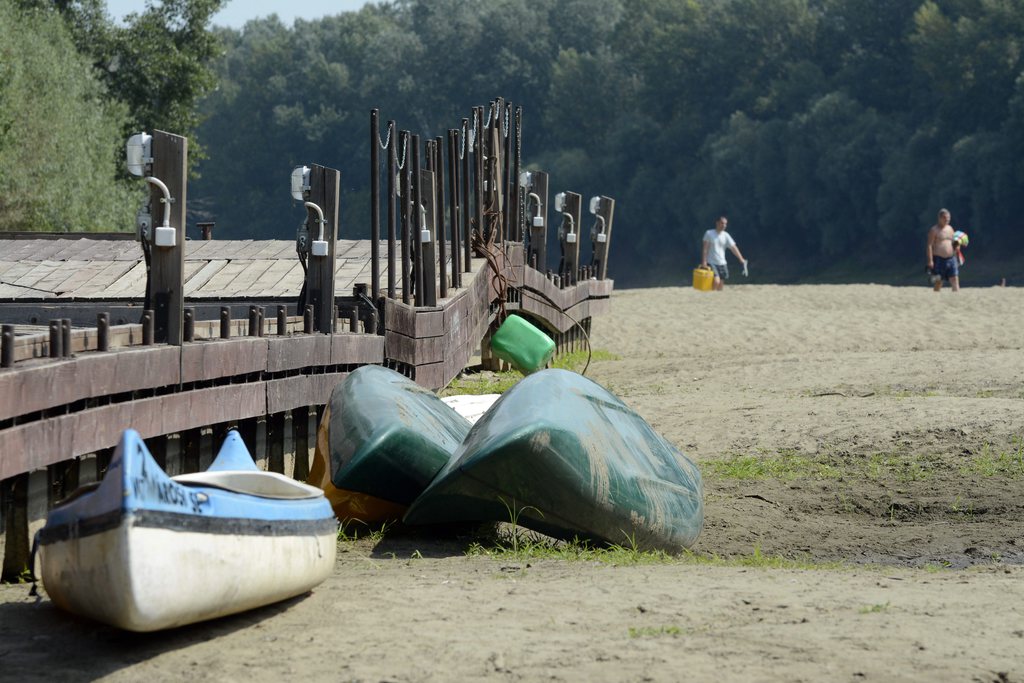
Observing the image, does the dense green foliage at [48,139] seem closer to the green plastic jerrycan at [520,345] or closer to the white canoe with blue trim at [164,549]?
the green plastic jerrycan at [520,345]

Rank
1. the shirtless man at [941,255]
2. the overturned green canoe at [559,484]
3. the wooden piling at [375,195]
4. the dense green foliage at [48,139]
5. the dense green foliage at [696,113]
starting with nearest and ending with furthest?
the overturned green canoe at [559,484]
the wooden piling at [375,195]
the shirtless man at [941,255]
the dense green foliage at [48,139]
the dense green foliage at [696,113]

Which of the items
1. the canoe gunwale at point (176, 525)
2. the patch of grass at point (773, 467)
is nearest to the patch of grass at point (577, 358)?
the patch of grass at point (773, 467)

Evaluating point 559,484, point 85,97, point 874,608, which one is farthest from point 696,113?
point 874,608

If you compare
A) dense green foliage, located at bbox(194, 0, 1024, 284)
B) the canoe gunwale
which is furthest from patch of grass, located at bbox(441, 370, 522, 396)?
dense green foliage, located at bbox(194, 0, 1024, 284)

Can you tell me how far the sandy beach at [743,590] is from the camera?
571cm

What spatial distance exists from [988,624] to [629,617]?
1.45 m

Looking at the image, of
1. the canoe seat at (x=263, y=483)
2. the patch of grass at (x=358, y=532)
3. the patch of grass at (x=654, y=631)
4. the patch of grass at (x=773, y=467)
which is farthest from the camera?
the patch of grass at (x=773, y=467)

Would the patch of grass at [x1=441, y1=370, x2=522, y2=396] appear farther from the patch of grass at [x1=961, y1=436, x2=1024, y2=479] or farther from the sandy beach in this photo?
the patch of grass at [x1=961, y1=436, x2=1024, y2=479]

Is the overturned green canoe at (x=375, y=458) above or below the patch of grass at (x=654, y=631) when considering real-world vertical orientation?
above

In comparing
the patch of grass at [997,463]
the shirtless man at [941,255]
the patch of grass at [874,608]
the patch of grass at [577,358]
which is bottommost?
the patch of grass at [874,608]

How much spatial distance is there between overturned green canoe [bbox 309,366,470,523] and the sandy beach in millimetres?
333

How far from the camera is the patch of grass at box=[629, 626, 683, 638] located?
6020mm

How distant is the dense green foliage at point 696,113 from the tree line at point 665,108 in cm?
11

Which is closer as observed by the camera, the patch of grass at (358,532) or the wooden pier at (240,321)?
the wooden pier at (240,321)
